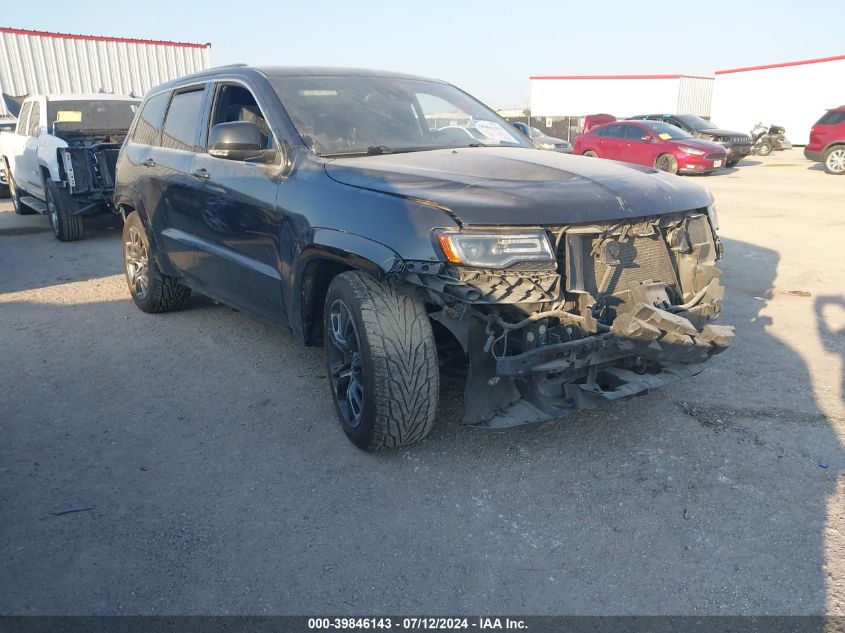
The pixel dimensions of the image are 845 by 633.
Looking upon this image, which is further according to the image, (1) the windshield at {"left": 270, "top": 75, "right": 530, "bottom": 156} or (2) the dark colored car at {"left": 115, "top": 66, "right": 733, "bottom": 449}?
(1) the windshield at {"left": 270, "top": 75, "right": 530, "bottom": 156}

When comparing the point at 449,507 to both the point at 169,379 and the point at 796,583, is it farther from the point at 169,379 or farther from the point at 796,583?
the point at 169,379

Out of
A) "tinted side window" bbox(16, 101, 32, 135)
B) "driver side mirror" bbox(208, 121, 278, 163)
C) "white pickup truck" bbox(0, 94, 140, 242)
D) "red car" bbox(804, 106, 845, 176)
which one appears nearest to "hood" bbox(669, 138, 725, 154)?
"red car" bbox(804, 106, 845, 176)

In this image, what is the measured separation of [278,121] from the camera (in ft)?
12.8

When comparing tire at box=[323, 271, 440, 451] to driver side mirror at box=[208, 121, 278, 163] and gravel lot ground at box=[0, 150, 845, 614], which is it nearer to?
gravel lot ground at box=[0, 150, 845, 614]

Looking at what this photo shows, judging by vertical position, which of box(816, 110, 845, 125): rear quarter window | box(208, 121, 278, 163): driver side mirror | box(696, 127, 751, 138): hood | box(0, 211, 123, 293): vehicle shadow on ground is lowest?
box(0, 211, 123, 293): vehicle shadow on ground

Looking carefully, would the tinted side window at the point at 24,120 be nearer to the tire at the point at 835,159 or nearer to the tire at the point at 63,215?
the tire at the point at 63,215

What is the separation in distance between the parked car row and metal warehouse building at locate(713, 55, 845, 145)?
31155 mm

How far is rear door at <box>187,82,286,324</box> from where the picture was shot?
3.88 m

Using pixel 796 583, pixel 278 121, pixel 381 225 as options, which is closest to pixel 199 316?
pixel 278 121

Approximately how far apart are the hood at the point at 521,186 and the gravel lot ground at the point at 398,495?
1.24 metres

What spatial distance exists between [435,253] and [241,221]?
171 centimetres

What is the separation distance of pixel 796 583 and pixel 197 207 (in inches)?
157

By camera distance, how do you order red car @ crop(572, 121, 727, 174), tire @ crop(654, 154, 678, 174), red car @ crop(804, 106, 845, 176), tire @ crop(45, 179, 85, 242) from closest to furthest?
tire @ crop(45, 179, 85, 242) < red car @ crop(572, 121, 727, 174) < red car @ crop(804, 106, 845, 176) < tire @ crop(654, 154, 678, 174)

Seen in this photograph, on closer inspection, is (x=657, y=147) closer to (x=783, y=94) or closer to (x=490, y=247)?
(x=490, y=247)
